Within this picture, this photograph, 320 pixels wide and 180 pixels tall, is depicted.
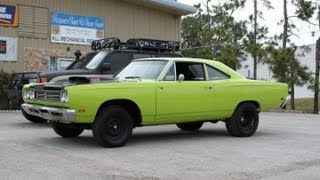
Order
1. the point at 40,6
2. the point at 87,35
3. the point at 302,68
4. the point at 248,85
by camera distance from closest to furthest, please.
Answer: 1. the point at 248,85
2. the point at 40,6
3. the point at 87,35
4. the point at 302,68

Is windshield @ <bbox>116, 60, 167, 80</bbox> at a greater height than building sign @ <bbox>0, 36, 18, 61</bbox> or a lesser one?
lesser

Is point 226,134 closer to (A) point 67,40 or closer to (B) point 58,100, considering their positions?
(B) point 58,100

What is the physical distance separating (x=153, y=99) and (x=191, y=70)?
143 centimetres

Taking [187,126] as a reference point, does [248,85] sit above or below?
above

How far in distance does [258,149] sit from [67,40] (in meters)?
14.5

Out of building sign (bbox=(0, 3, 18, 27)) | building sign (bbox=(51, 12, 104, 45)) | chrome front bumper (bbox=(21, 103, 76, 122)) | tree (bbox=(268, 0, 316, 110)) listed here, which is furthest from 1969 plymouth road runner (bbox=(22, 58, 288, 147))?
tree (bbox=(268, 0, 316, 110))

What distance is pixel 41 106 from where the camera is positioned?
10156 mm

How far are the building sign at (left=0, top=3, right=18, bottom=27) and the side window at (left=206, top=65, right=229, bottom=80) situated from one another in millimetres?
11849

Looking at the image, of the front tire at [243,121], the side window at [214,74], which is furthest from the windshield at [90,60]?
the front tire at [243,121]

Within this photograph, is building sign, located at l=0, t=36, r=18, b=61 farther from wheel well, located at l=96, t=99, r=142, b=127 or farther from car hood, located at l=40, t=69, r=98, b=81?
wheel well, located at l=96, t=99, r=142, b=127

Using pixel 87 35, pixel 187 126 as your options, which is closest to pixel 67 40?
pixel 87 35

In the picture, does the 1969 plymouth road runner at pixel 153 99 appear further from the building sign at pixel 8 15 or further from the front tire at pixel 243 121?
the building sign at pixel 8 15

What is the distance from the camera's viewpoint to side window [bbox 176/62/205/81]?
11.1m

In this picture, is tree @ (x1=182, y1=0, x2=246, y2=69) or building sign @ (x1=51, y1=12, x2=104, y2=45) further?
tree @ (x1=182, y1=0, x2=246, y2=69)
